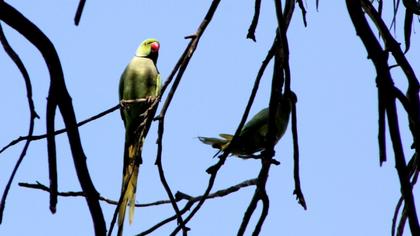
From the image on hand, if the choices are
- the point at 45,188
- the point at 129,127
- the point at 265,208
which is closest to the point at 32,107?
the point at 45,188

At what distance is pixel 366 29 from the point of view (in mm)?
1390

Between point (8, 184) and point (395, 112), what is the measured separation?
697 mm

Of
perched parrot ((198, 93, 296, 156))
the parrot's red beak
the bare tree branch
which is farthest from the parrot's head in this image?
the bare tree branch

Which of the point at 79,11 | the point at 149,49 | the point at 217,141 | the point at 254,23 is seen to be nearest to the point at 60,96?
the point at 79,11

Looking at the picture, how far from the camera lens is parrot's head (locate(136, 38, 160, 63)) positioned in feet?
17.5

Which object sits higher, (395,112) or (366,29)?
(366,29)

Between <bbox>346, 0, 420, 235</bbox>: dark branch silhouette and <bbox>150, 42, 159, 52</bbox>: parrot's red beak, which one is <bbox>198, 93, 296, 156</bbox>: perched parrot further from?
<bbox>346, 0, 420, 235</bbox>: dark branch silhouette

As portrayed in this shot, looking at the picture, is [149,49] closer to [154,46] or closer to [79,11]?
[154,46]

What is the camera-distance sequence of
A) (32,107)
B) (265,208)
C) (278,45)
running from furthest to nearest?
(278,45), (265,208), (32,107)

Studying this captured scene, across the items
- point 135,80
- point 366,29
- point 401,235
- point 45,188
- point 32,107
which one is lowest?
point 401,235

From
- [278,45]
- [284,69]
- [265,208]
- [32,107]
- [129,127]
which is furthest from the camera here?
[129,127]

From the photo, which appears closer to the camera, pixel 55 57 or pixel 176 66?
pixel 55 57

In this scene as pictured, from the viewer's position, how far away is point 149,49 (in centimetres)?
539

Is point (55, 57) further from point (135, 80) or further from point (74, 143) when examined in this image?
point (135, 80)
